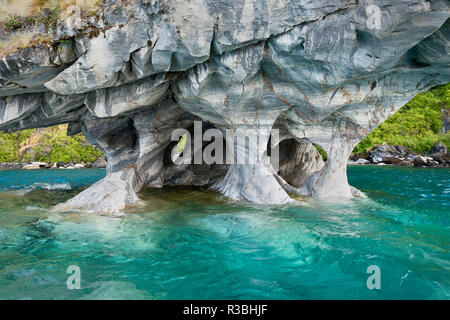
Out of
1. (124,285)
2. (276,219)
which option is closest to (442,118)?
(276,219)

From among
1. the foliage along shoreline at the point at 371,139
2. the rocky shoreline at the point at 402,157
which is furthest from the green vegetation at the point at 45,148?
the rocky shoreline at the point at 402,157

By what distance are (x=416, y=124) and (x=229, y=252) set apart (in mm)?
46108

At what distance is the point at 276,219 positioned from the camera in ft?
28.3

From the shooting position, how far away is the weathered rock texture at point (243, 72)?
331 inches

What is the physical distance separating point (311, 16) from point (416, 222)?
266 inches

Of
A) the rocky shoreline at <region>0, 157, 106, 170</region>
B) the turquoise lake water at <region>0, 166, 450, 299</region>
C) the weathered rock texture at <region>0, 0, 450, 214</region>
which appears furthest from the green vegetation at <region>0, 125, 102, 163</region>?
the turquoise lake water at <region>0, 166, 450, 299</region>

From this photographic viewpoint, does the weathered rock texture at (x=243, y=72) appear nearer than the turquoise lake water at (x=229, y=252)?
No

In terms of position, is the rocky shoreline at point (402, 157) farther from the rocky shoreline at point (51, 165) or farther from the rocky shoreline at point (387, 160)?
the rocky shoreline at point (51, 165)

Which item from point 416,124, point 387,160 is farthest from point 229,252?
point 416,124

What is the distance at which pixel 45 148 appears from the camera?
4462cm

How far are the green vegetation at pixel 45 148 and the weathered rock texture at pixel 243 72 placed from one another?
34.5 meters

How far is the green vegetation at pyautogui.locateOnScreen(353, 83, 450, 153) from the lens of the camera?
4062 cm

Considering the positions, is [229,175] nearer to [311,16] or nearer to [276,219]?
[276,219]

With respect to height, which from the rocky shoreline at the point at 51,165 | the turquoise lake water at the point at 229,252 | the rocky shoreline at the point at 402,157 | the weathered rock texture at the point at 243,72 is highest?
the weathered rock texture at the point at 243,72
